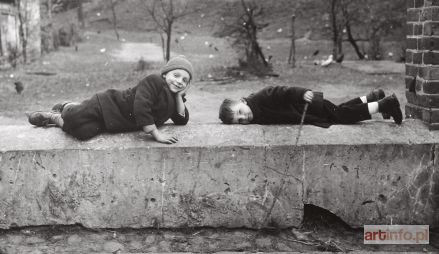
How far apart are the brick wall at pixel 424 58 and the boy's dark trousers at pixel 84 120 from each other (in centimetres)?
228

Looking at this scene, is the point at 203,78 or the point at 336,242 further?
the point at 203,78

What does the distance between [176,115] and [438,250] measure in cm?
199

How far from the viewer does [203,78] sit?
420 inches

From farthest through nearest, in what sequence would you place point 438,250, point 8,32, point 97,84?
point 8,32 → point 97,84 → point 438,250

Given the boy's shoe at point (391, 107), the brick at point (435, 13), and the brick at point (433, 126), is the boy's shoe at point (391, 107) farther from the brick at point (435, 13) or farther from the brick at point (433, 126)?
the brick at point (435, 13)

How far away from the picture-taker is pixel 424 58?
3699mm

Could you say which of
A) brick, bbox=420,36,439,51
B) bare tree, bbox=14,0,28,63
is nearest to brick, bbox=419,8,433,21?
brick, bbox=420,36,439,51

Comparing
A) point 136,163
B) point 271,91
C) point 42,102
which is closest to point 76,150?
point 136,163

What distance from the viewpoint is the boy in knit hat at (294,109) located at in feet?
12.6

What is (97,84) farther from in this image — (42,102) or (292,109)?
(292,109)

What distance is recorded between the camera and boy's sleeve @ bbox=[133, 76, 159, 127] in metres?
3.57

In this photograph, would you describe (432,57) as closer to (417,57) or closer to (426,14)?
(417,57)

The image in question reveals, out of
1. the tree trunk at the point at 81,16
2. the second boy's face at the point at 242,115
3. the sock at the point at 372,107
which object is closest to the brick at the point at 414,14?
the sock at the point at 372,107

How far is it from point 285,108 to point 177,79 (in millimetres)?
816
